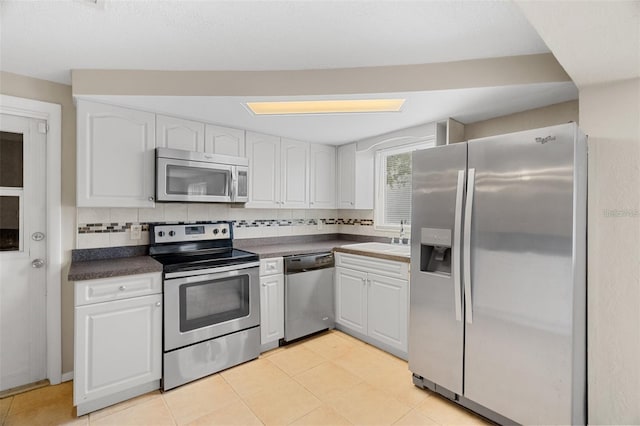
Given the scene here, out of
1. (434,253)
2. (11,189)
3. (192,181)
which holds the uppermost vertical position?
(192,181)

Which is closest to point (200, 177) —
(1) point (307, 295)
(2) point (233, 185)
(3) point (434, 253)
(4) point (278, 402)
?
(2) point (233, 185)

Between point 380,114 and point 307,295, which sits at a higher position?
point 380,114

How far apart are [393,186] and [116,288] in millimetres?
2856

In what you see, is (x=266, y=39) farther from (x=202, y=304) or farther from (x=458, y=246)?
(x=202, y=304)

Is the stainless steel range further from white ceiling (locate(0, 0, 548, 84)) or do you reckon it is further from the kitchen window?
the kitchen window

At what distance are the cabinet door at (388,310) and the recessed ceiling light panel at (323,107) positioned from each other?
58.4 inches

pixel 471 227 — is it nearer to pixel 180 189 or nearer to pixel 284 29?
pixel 284 29

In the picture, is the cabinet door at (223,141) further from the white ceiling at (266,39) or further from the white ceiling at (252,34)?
the white ceiling at (252,34)

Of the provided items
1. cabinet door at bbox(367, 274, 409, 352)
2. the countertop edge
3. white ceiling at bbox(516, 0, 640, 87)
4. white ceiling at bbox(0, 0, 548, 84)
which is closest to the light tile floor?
cabinet door at bbox(367, 274, 409, 352)

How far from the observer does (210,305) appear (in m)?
2.42

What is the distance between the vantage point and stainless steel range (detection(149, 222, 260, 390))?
224 cm

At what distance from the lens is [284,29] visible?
5.42 ft

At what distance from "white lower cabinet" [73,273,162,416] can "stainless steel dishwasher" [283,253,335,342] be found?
112 cm

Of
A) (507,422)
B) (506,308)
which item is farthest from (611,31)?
(507,422)
